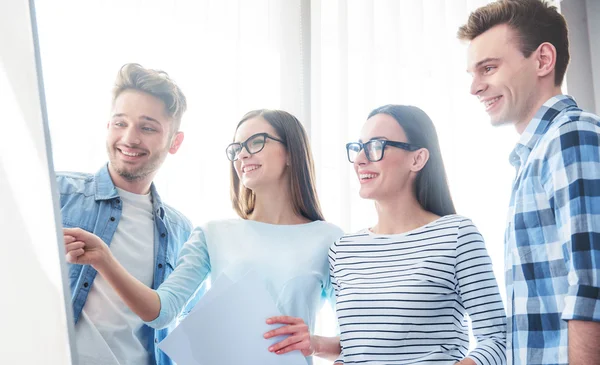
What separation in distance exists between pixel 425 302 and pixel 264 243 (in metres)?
0.50

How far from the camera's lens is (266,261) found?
145cm

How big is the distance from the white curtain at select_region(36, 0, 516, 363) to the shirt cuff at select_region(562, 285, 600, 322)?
1.25 meters

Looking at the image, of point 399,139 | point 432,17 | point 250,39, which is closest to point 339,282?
point 399,139

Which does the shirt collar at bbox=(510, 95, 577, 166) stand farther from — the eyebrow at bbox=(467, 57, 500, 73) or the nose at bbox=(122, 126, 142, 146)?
the nose at bbox=(122, 126, 142, 146)

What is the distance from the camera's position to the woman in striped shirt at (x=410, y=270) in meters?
1.22

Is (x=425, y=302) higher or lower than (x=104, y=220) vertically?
lower

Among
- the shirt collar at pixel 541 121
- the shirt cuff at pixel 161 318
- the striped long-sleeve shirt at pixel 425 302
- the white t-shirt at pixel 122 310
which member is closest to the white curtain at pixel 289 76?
the white t-shirt at pixel 122 310

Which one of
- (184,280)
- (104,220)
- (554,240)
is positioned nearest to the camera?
(554,240)

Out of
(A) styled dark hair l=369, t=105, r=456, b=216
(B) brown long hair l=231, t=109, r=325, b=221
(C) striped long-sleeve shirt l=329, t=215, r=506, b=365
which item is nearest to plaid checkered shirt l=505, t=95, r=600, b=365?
(C) striped long-sleeve shirt l=329, t=215, r=506, b=365

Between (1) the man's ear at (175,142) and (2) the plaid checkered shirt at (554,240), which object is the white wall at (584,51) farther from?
(1) the man's ear at (175,142)

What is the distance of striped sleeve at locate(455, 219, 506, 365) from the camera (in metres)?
1.14

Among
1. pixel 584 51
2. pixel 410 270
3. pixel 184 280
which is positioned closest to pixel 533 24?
pixel 410 270

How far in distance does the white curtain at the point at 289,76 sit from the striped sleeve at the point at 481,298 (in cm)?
88

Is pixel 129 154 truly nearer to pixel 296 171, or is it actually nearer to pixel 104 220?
pixel 104 220
